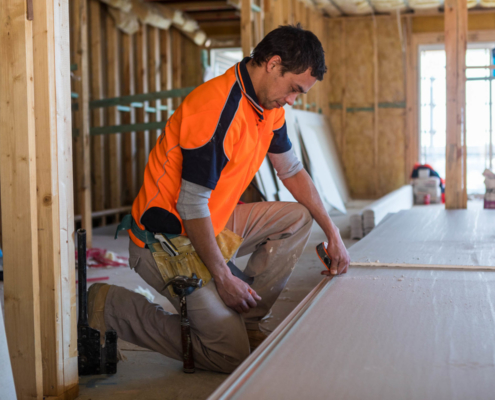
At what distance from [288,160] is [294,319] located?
3.09ft

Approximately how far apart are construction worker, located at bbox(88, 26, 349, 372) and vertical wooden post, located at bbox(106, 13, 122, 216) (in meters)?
5.08

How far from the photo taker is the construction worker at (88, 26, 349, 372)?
5.74ft

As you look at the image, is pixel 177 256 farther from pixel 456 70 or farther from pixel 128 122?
pixel 128 122

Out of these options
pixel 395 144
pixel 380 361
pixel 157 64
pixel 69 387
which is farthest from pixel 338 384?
pixel 395 144

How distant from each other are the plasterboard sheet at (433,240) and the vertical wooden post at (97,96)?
13.0ft

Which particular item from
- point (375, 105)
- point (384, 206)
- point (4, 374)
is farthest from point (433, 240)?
point (375, 105)

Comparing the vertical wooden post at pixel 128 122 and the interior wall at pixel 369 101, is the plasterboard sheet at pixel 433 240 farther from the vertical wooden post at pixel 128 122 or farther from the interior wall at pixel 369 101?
the interior wall at pixel 369 101

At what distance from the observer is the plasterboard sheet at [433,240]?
2.33 m

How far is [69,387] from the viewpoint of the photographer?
5.54 feet

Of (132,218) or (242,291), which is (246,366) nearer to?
(242,291)

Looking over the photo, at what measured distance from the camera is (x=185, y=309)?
187 centimetres

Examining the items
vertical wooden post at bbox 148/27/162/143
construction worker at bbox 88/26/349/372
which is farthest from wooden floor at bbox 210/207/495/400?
vertical wooden post at bbox 148/27/162/143

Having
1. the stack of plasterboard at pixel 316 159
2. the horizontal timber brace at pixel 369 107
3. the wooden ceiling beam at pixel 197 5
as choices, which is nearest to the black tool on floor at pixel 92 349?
the stack of plasterboard at pixel 316 159

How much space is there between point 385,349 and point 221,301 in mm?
753
